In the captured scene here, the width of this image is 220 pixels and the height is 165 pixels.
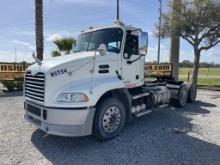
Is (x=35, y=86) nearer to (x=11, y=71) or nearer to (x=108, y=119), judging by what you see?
(x=108, y=119)

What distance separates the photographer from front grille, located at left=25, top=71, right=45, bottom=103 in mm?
5137

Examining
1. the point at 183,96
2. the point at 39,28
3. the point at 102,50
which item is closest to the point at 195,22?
the point at 183,96

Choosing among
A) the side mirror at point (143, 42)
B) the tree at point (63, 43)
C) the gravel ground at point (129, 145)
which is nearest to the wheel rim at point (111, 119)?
the gravel ground at point (129, 145)

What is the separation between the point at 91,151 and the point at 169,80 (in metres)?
6.74

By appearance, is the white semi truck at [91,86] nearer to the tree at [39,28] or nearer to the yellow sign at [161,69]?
the tree at [39,28]

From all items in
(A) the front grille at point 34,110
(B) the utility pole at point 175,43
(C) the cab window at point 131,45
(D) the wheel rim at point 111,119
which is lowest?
(D) the wheel rim at point 111,119

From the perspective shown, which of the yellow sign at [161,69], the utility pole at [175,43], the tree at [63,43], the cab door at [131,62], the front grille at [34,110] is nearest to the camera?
the front grille at [34,110]

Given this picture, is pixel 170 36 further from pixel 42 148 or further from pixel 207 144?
pixel 42 148

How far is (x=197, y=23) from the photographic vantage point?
50.5 ft

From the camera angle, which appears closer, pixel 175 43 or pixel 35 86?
pixel 35 86

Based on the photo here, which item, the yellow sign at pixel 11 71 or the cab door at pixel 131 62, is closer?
the cab door at pixel 131 62

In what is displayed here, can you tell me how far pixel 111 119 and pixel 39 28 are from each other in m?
9.23

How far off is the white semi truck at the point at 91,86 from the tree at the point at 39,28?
22.9ft

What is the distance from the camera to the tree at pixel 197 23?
14.7m
